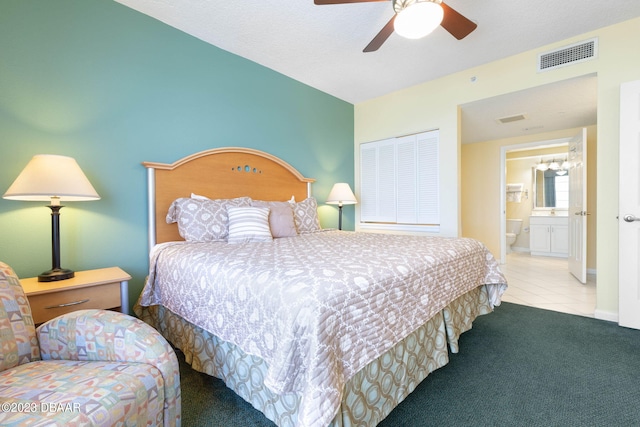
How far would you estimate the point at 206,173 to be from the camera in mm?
2676

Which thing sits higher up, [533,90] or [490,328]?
[533,90]

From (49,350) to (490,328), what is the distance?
2.88 metres

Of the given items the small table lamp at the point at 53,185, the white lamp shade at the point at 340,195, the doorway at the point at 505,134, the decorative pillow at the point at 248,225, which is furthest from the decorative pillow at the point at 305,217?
the doorway at the point at 505,134

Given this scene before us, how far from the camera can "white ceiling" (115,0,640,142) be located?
2.26 metres

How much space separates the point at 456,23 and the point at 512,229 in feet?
20.7

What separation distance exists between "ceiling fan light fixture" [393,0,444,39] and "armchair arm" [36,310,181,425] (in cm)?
215

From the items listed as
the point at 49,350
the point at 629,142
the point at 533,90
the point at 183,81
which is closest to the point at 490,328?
the point at 629,142

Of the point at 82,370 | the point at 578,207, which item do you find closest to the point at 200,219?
the point at 82,370

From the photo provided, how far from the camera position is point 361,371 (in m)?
1.16

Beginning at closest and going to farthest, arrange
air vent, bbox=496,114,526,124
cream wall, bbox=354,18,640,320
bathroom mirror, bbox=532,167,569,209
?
1. cream wall, bbox=354,18,640,320
2. air vent, bbox=496,114,526,124
3. bathroom mirror, bbox=532,167,569,209

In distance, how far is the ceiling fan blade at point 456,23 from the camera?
74.2 inches

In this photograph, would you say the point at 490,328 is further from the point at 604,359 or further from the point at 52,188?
the point at 52,188

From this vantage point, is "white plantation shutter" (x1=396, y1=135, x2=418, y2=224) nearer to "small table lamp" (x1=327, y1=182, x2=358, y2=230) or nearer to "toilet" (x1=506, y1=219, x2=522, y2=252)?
"small table lamp" (x1=327, y1=182, x2=358, y2=230)

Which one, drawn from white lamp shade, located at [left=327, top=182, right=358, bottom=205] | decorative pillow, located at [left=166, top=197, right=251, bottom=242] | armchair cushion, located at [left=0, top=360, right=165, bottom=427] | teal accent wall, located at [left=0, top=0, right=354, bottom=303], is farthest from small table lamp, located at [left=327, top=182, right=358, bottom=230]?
armchair cushion, located at [left=0, top=360, right=165, bottom=427]
